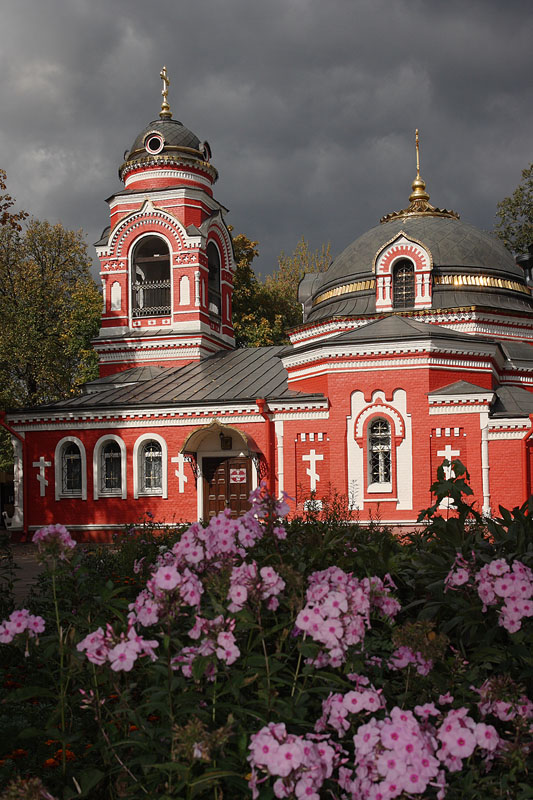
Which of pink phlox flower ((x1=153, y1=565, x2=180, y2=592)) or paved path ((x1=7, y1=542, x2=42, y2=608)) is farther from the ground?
pink phlox flower ((x1=153, y1=565, x2=180, y2=592))

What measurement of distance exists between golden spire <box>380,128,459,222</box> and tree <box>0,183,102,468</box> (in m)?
12.6

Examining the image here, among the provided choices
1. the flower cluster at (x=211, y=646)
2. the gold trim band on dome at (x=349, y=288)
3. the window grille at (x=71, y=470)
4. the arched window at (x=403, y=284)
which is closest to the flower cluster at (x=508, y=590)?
the flower cluster at (x=211, y=646)

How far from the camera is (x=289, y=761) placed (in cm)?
204

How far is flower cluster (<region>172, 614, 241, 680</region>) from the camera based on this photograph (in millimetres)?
2631

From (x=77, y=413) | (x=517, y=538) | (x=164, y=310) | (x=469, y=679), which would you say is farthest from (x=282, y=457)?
(x=469, y=679)

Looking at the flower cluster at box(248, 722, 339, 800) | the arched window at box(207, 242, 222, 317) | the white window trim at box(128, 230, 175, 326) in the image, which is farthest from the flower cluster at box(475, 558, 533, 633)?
the arched window at box(207, 242, 222, 317)

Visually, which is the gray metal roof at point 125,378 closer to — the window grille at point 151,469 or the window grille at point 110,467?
the window grille at point 110,467

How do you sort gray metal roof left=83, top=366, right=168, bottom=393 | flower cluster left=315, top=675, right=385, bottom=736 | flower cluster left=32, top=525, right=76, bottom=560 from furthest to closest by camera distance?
gray metal roof left=83, top=366, right=168, bottom=393 < flower cluster left=32, top=525, right=76, bottom=560 < flower cluster left=315, top=675, right=385, bottom=736

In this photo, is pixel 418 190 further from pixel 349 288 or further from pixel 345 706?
pixel 345 706

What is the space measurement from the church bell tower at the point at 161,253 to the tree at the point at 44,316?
215 inches

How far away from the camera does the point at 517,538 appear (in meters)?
4.12

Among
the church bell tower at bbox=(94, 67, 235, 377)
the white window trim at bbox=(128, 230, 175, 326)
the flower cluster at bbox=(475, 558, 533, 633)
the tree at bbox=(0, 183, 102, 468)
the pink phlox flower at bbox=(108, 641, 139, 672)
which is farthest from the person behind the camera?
the tree at bbox=(0, 183, 102, 468)

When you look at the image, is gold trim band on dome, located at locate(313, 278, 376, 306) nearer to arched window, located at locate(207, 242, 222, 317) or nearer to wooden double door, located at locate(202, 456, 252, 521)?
arched window, located at locate(207, 242, 222, 317)

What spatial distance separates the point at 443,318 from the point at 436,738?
17755 millimetres
